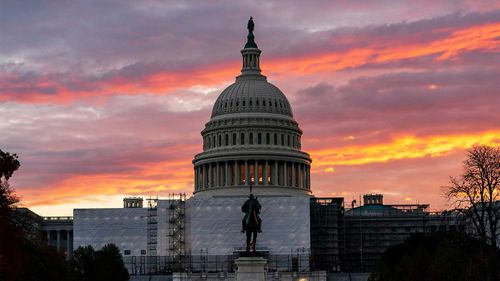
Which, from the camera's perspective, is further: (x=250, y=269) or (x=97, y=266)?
(x=97, y=266)

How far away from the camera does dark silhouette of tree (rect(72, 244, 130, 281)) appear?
161 metres

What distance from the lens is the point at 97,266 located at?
16325 cm

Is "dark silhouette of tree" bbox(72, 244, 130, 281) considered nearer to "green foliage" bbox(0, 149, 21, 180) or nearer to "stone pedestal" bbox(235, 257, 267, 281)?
"stone pedestal" bbox(235, 257, 267, 281)

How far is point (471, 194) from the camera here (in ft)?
260

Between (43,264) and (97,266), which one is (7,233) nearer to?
(43,264)

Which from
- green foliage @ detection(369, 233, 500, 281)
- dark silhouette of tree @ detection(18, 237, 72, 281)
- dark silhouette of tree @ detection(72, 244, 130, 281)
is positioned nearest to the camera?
green foliage @ detection(369, 233, 500, 281)

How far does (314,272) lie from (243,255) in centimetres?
10329

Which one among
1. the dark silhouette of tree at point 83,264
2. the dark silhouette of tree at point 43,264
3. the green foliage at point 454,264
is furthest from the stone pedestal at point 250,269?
the dark silhouette of tree at point 83,264

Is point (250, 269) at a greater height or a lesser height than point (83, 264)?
lesser

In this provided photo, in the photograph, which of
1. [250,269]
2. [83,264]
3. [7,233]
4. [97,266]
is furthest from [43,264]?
[83,264]

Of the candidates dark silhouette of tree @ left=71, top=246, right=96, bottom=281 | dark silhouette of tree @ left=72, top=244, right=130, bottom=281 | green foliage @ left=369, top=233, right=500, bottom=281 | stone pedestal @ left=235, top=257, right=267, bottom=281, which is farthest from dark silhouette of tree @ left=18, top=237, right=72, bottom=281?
dark silhouette of tree @ left=71, top=246, right=96, bottom=281

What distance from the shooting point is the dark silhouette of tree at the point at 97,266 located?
16125 centimetres

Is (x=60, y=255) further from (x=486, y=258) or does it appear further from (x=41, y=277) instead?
(x=486, y=258)

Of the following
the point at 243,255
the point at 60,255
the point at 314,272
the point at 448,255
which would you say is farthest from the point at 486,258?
the point at 314,272
